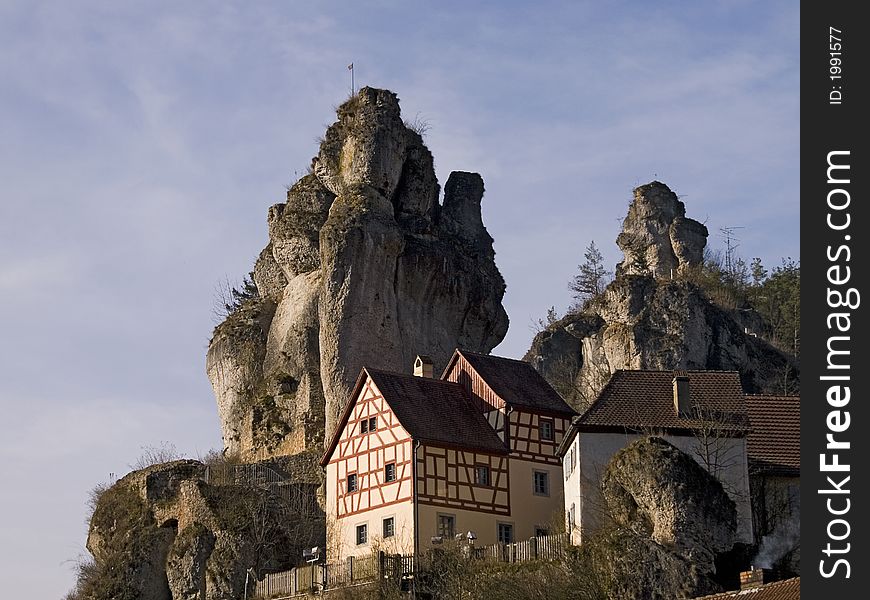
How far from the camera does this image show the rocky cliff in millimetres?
66875

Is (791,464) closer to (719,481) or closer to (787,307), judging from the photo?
(719,481)

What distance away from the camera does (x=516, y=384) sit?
5466 centimetres

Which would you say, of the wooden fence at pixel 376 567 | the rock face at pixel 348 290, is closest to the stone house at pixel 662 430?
the wooden fence at pixel 376 567

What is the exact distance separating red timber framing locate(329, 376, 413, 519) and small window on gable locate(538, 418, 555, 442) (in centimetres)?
462

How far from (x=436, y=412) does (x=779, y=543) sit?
39.2 ft

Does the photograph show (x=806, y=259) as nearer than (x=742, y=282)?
Yes

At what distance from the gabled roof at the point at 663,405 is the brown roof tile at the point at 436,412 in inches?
215

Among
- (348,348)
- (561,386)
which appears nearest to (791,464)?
(348,348)

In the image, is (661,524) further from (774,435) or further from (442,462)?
(442,462)

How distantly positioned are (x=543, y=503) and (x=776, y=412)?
25.1 feet

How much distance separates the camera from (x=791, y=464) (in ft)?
153

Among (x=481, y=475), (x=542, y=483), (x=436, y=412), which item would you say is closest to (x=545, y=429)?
(x=542, y=483)

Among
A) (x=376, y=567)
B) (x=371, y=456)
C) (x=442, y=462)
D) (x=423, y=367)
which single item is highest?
(x=423, y=367)

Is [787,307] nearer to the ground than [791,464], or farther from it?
farther from it
